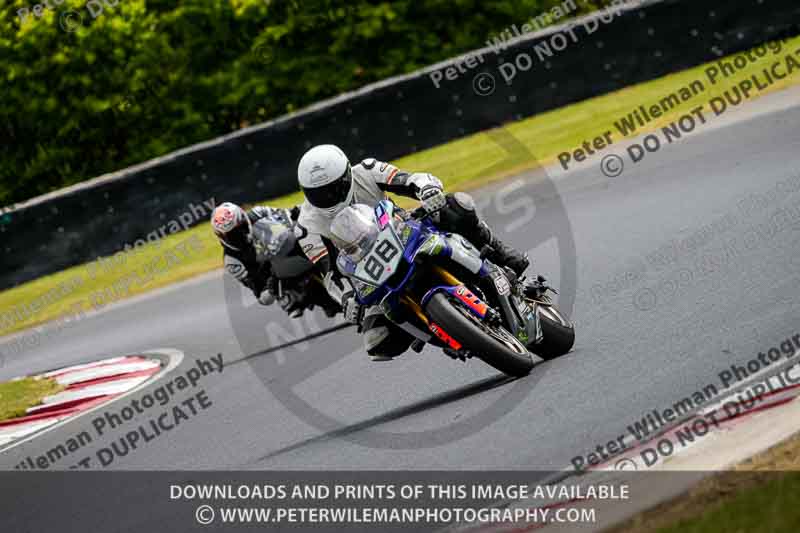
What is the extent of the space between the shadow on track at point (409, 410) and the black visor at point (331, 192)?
1383 mm

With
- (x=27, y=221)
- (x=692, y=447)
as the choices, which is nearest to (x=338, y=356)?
(x=692, y=447)

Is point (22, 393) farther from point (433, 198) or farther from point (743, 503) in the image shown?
point (743, 503)

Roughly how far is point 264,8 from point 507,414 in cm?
2031

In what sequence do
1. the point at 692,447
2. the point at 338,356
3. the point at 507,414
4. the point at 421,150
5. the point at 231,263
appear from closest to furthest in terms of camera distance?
1. the point at 692,447
2. the point at 507,414
3. the point at 338,356
4. the point at 231,263
5. the point at 421,150

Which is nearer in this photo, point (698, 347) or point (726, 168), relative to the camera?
point (698, 347)

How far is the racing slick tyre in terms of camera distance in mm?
7141

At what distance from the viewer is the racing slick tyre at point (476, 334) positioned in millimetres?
7141

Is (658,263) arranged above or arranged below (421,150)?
below

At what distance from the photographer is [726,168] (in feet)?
41.9

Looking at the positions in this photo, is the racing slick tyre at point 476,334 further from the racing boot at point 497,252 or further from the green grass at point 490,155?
the green grass at point 490,155

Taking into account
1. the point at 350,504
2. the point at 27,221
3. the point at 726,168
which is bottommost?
the point at 350,504

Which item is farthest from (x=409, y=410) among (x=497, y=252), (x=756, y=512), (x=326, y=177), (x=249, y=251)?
(x=249, y=251)

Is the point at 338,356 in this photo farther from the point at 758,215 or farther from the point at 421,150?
the point at 421,150

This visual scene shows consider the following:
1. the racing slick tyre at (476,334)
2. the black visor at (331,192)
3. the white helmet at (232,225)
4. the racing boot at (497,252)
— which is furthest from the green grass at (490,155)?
the racing slick tyre at (476,334)
